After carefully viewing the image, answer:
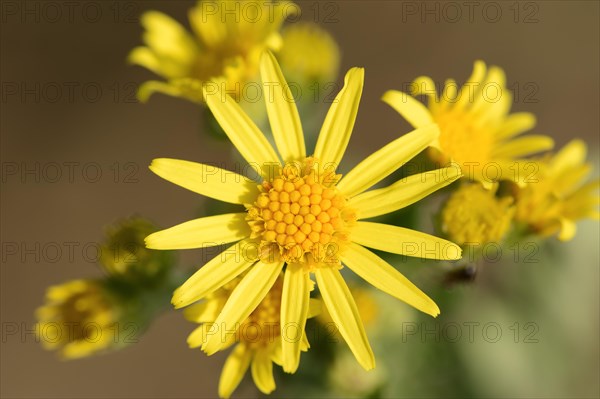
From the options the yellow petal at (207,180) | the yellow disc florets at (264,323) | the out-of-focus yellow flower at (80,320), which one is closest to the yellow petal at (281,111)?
the yellow petal at (207,180)

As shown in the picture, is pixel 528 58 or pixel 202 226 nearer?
pixel 202 226

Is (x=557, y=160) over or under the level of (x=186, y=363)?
over

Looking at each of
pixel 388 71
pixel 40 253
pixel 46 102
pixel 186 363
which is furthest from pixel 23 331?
pixel 388 71

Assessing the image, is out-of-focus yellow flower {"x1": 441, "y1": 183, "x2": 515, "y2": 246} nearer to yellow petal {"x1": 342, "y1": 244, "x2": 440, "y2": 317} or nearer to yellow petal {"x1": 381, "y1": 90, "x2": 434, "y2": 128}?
yellow petal {"x1": 381, "y1": 90, "x2": 434, "y2": 128}

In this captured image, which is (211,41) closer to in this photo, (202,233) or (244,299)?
(202,233)

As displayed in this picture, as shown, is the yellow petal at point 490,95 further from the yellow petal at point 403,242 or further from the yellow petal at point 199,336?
the yellow petal at point 199,336

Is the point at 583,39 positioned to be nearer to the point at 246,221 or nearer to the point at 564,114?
the point at 564,114

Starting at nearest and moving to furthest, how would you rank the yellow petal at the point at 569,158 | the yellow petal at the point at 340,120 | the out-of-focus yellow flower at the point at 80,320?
the yellow petal at the point at 340,120 → the out-of-focus yellow flower at the point at 80,320 → the yellow petal at the point at 569,158
